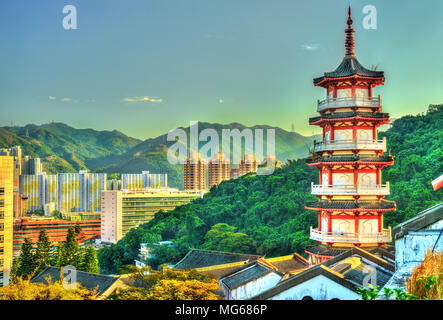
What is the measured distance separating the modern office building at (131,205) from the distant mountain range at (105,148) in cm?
191

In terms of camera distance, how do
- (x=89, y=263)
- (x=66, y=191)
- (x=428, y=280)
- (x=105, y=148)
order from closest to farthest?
1. (x=428, y=280)
2. (x=89, y=263)
3. (x=105, y=148)
4. (x=66, y=191)

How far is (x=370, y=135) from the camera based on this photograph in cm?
899

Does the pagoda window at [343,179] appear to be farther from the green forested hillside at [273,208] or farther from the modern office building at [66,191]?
the modern office building at [66,191]

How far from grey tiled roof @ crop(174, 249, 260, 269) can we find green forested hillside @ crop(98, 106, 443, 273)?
370cm

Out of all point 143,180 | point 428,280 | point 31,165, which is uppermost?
point 31,165

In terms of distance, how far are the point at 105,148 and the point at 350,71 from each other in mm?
21359

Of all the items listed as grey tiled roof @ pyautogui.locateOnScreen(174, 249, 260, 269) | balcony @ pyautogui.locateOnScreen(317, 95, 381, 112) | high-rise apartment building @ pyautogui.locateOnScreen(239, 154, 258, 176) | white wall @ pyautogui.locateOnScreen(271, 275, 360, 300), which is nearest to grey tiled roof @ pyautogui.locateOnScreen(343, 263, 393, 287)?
white wall @ pyautogui.locateOnScreen(271, 275, 360, 300)

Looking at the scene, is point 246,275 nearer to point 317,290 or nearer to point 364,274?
point 364,274

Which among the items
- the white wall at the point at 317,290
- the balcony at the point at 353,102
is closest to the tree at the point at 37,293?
the white wall at the point at 317,290

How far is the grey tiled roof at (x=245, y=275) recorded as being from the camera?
728cm

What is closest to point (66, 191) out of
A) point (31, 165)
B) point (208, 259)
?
point (31, 165)

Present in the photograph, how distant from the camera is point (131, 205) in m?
32.0
